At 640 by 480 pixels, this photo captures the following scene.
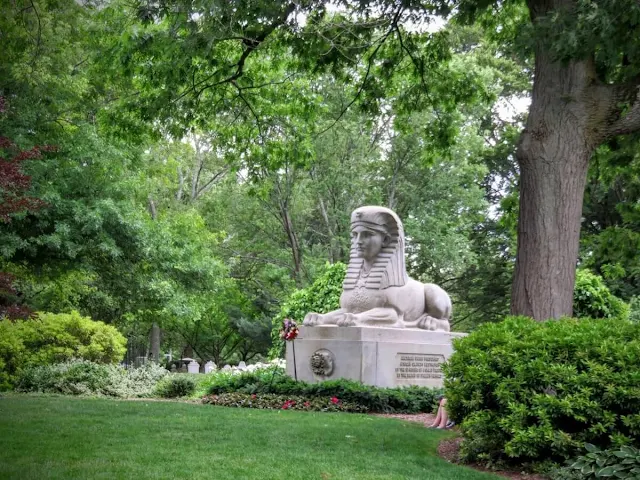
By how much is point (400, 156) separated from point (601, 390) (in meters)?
24.4

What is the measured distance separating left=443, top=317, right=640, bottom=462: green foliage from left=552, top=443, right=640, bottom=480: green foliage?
14 centimetres

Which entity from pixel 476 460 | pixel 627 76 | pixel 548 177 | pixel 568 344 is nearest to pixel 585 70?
pixel 627 76

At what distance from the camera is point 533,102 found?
9961 mm

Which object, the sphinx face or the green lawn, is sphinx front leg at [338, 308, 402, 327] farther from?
the green lawn

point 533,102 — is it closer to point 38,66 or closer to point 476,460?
point 476,460

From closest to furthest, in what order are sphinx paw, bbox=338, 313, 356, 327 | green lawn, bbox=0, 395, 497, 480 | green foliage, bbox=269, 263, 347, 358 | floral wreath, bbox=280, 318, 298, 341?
green lawn, bbox=0, 395, 497, 480
floral wreath, bbox=280, 318, 298, 341
sphinx paw, bbox=338, 313, 356, 327
green foliage, bbox=269, 263, 347, 358

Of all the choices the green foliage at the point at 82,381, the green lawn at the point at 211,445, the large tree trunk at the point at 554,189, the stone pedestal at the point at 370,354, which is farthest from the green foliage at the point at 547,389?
the green foliage at the point at 82,381

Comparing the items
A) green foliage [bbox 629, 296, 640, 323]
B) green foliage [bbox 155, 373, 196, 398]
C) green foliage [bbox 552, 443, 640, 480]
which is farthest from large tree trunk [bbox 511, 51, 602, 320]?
green foliage [bbox 629, 296, 640, 323]

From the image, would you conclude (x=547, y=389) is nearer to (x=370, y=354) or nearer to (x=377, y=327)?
(x=370, y=354)

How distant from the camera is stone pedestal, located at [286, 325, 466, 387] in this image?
42.4 feet

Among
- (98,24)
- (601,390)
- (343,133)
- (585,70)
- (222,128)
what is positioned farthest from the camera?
(343,133)

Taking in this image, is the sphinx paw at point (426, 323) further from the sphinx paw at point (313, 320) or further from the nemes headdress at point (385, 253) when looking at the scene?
the sphinx paw at point (313, 320)

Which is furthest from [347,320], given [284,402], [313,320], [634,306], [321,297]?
[634,306]

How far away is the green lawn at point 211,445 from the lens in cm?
637
